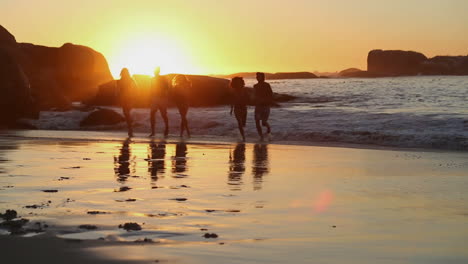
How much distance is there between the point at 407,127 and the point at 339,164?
416 inches

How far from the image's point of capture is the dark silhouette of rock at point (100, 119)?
2858 centimetres

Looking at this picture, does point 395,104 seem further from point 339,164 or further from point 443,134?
point 339,164

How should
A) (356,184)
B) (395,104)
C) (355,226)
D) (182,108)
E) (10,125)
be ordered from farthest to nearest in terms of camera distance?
(395,104) < (10,125) < (182,108) < (356,184) < (355,226)

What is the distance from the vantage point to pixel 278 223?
7023mm

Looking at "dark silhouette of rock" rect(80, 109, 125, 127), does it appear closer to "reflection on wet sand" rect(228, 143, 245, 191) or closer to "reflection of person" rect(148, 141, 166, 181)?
"reflection of person" rect(148, 141, 166, 181)

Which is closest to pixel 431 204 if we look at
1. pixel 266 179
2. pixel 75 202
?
pixel 266 179

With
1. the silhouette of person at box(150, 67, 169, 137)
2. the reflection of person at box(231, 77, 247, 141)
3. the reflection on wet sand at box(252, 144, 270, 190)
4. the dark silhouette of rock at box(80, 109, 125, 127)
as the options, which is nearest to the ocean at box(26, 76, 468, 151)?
the dark silhouette of rock at box(80, 109, 125, 127)

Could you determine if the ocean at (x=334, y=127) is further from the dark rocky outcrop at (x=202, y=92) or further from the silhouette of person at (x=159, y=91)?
the dark rocky outcrop at (x=202, y=92)

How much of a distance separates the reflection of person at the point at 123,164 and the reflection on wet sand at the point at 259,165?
1.89m

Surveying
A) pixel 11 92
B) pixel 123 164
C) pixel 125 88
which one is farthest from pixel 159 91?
pixel 123 164


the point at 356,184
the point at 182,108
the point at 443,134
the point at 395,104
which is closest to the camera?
the point at 356,184

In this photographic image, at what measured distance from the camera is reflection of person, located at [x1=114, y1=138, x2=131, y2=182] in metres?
10.9

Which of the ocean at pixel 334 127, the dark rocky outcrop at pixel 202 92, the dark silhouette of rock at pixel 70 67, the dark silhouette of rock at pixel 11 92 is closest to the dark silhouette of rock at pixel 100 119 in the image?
the ocean at pixel 334 127

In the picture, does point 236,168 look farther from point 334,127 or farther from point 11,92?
point 11,92
